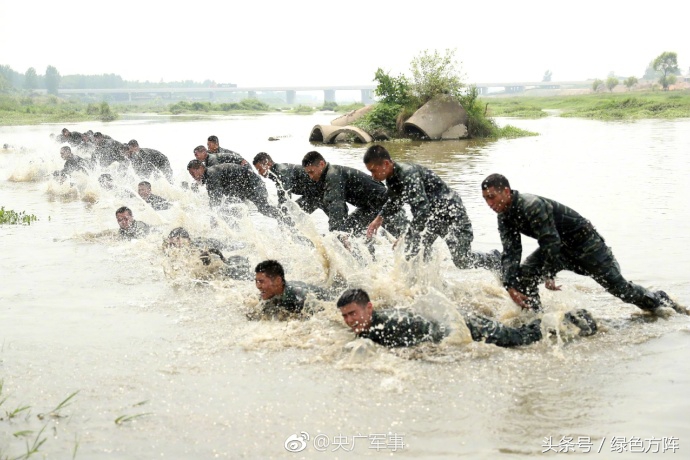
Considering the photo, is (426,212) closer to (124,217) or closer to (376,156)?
(376,156)

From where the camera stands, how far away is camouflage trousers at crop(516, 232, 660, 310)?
5.59 metres

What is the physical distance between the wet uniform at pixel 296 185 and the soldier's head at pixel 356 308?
3260 millimetres

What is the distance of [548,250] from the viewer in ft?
17.4

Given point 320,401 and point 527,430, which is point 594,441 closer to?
point 527,430

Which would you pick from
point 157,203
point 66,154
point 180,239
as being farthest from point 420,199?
point 66,154

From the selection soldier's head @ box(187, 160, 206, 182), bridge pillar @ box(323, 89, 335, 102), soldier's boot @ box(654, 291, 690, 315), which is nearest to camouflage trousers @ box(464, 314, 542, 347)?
soldier's boot @ box(654, 291, 690, 315)

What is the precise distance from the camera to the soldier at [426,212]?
6535 mm

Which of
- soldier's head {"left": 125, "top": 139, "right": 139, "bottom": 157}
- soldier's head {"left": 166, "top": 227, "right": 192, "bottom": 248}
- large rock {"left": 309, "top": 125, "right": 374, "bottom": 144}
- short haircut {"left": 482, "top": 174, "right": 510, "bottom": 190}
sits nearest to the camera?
short haircut {"left": 482, "top": 174, "right": 510, "bottom": 190}

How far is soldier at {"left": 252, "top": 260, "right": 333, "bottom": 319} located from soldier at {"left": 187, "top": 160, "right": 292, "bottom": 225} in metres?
3.70

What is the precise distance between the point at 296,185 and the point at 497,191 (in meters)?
3.75

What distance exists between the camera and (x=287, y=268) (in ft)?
26.7

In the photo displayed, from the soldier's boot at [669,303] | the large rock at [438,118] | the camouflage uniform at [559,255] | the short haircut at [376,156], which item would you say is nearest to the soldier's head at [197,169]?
the short haircut at [376,156]

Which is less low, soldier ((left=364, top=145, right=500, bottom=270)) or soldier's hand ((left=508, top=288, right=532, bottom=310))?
soldier ((left=364, top=145, right=500, bottom=270))

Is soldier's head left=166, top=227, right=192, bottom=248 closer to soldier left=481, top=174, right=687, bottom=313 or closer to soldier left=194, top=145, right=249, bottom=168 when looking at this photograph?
soldier left=194, top=145, right=249, bottom=168
